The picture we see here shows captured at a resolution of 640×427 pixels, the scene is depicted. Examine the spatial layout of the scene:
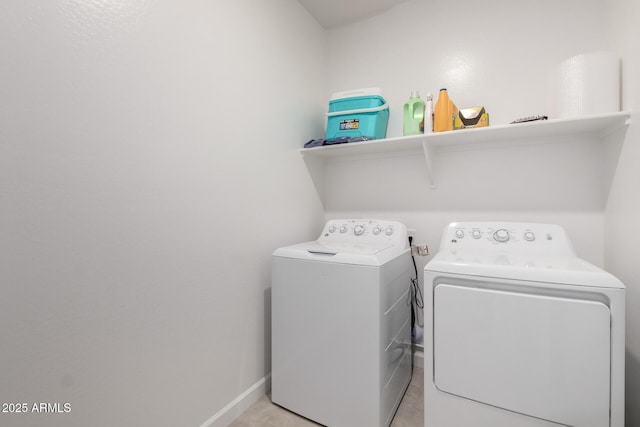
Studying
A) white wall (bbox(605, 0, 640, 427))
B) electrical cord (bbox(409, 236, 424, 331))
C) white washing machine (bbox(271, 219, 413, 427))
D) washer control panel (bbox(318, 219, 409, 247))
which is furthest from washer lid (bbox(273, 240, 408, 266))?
white wall (bbox(605, 0, 640, 427))

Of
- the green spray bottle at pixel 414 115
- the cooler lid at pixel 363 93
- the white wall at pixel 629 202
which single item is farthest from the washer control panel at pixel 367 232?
the white wall at pixel 629 202

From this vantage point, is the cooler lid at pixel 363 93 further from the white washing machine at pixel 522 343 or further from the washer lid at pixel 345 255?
the white washing machine at pixel 522 343

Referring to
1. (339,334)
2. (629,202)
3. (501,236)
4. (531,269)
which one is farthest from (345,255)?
(629,202)

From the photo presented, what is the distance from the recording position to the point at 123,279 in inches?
42.7

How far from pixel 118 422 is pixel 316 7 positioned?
9.15 ft

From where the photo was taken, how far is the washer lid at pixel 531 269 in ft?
3.28

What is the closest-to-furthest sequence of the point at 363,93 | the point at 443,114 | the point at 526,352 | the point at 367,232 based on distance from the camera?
1. the point at 526,352
2. the point at 443,114
3. the point at 367,232
4. the point at 363,93

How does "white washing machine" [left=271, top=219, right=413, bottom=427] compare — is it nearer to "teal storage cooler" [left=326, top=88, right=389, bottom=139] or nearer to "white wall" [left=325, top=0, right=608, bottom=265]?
"white wall" [left=325, top=0, right=608, bottom=265]

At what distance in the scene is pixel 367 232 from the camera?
74.9 inches

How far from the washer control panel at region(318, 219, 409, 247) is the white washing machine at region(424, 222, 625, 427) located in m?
0.54

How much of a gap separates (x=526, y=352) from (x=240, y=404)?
4.75 feet

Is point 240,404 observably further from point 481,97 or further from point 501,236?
point 481,97

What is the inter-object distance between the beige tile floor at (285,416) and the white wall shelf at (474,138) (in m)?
1.44

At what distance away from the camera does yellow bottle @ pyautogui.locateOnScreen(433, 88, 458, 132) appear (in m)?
1.77
